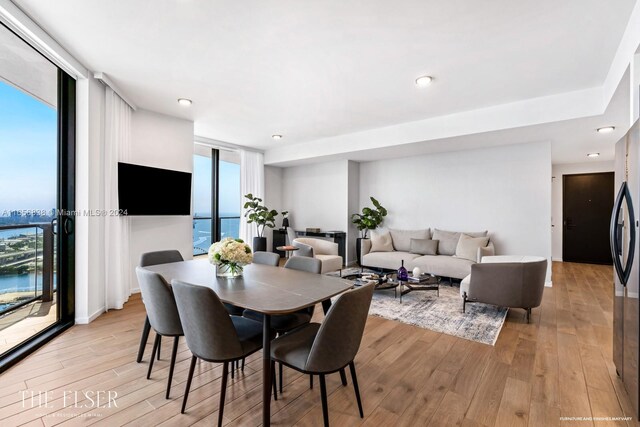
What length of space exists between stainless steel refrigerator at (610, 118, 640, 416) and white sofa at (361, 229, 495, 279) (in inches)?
107

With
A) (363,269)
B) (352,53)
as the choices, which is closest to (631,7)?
(352,53)

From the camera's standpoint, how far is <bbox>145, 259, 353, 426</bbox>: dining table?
1.66m

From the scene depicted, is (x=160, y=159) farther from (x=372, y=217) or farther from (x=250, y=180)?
(x=372, y=217)

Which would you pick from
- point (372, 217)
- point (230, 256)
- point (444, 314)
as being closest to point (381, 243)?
point (372, 217)

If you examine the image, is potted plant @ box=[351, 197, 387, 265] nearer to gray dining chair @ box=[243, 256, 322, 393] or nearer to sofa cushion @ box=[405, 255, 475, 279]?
sofa cushion @ box=[405, 255, 475, 279]

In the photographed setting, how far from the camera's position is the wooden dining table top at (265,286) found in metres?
1.72

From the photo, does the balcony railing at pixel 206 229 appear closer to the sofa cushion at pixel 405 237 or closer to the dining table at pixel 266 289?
the sofa cushion at pixel 405 237

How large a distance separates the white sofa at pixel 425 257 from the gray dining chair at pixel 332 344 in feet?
12.4

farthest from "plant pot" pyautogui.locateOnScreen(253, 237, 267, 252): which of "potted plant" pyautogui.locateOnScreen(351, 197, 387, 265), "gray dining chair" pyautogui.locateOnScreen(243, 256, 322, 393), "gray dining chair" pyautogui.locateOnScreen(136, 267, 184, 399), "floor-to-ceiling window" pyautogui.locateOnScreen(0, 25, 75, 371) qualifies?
"gray dining chair" pyautogui.locateOnScreen(136, 267, 184, 399)

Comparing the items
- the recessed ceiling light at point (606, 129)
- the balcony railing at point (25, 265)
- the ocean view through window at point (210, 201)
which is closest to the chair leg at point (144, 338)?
the balcony railing at point (25, 265)

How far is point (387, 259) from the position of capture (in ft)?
18.6

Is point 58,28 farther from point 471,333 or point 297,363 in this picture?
point 471,333

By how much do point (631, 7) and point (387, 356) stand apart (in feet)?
10.7

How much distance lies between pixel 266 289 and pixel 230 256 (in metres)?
0.46
